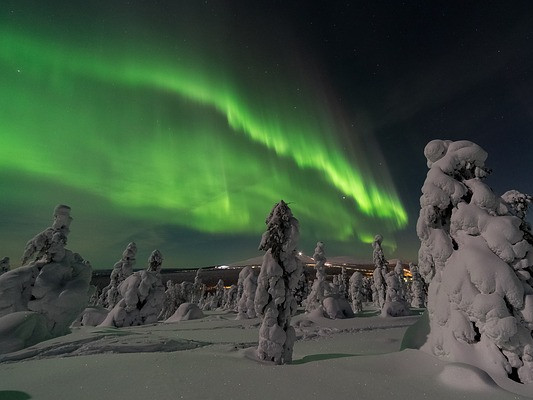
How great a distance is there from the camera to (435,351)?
7789 mm

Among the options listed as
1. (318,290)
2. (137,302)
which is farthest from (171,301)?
(318,290)

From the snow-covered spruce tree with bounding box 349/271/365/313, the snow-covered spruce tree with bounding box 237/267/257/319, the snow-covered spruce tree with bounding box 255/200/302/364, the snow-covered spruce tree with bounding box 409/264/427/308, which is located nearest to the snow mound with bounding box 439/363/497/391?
the snow-covered spruce tree with bounding box 255/200/302/364

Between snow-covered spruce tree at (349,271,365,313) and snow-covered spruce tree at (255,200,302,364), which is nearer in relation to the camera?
snow-covered spruce tree at (255,200,302,364)

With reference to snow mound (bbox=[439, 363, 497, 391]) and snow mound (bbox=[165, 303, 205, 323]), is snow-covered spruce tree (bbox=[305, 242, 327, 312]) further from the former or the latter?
snow mound (bbox=[439, 363, 497, 391])

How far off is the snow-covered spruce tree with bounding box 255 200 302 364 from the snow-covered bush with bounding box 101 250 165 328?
2209 cm

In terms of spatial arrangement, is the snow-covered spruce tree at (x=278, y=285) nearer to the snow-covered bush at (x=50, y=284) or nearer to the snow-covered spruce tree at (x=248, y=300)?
the snow-covered bush at (x=50, y=284)

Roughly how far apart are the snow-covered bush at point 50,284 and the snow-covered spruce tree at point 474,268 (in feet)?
65.0

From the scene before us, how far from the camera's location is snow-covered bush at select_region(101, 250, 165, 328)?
28.1 metres

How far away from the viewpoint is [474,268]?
743 centimetres

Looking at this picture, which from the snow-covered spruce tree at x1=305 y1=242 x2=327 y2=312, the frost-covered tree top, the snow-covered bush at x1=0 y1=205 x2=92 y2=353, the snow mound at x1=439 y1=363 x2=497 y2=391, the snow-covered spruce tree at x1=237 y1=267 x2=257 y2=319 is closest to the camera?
the snow mound at x1=439 y1=363 x2=497 y2=391

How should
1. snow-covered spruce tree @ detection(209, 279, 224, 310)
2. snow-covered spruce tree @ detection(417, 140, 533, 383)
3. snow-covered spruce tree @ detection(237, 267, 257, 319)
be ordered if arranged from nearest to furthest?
snow-covered spruce tree @ detection(417, 140, 533, 383), snow-covered spruce tree @ detection(237, 267, 257, 319), snow-covered spruce tree @ detection(209, 279, 224, 310)

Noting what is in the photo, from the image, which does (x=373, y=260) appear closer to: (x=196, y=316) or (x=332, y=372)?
(x=196, y=316)

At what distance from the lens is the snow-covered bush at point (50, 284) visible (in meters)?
18.1

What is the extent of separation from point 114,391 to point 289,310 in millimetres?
6774
